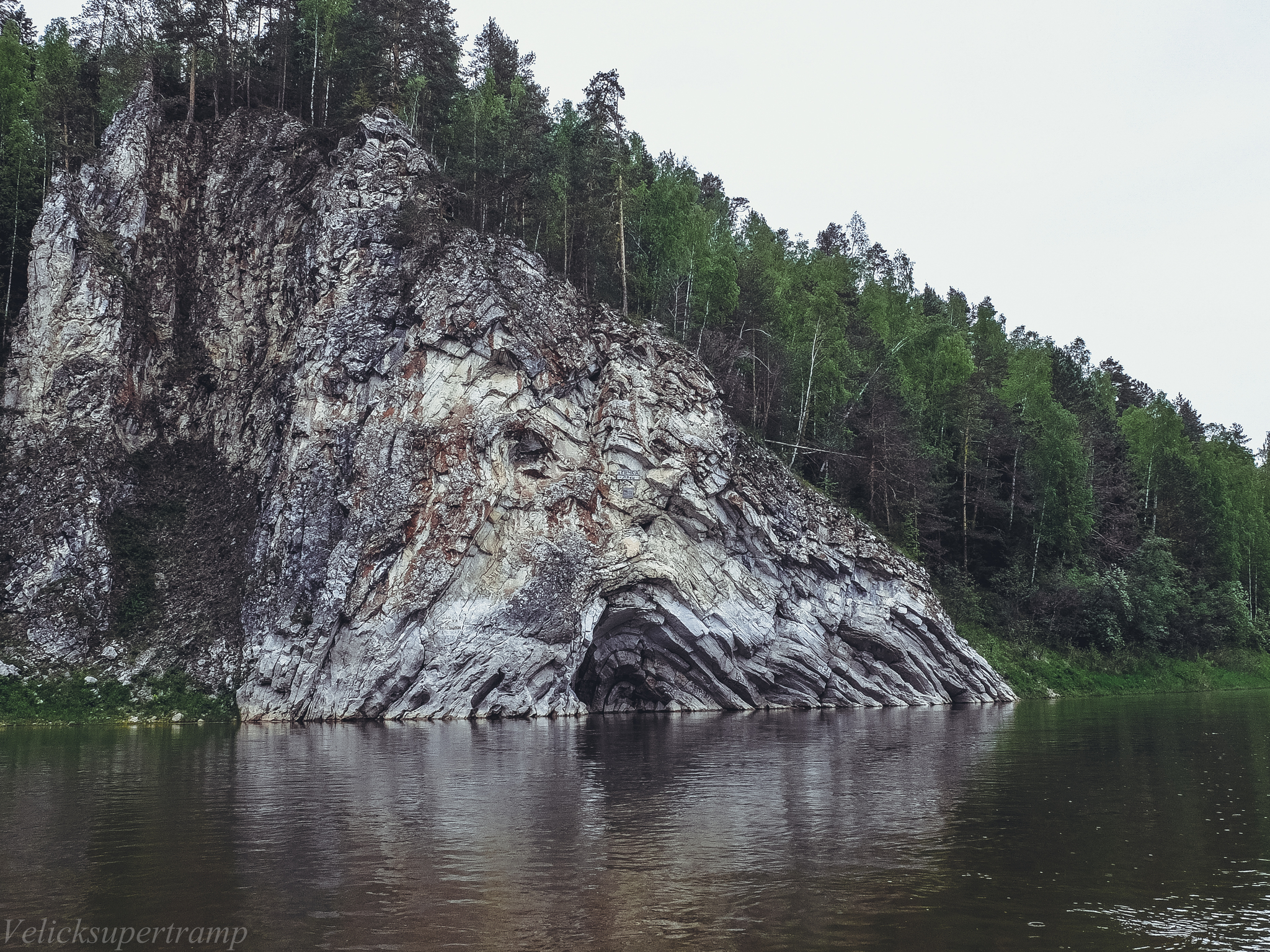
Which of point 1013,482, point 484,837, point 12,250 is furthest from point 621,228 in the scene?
point 484,837

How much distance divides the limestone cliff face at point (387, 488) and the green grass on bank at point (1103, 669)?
17.9 feet

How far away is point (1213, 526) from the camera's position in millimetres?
85938

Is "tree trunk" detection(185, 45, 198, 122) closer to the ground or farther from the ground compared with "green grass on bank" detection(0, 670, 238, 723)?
farther from the ground

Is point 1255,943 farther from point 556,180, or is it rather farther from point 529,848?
point 556,180

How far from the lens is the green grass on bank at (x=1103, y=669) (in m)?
63.0

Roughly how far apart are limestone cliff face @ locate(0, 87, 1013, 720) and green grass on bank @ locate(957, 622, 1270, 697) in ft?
17.9

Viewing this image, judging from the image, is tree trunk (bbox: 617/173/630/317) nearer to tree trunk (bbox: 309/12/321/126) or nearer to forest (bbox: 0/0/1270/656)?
forest (bbox: 0/0/1270/656)

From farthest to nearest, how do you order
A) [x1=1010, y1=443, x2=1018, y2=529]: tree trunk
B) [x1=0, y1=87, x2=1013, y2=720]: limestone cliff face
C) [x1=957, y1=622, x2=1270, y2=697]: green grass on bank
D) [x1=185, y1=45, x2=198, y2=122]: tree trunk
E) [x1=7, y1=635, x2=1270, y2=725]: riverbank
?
[x1=1010, y1=443, x2=1018, y2=529]: tree trunk < [x1=185, y1=45, x2=198, y2=122]: tree trunk < [x1=957, y1=622, x2=1270, y2=697]: green grass on bank < [x1=0, y1=87, x2=1013, y2=720]: limestone cliff face < [x1=7, y1=635, x2=1270, y2=725]: riverbank

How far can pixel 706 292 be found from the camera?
2749 inches

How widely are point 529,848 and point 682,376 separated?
40.6 m

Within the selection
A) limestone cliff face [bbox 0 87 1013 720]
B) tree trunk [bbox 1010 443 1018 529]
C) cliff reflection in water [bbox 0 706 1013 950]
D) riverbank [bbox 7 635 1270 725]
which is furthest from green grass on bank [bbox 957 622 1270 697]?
cliff reflection in water [bbox 0 706 1013 950]

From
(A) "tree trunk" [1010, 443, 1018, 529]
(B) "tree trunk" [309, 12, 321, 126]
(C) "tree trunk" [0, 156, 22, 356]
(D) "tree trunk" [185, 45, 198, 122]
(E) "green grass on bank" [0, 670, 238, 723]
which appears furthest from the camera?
(A) "tree trunk" [1010, 443, 1018, 529]

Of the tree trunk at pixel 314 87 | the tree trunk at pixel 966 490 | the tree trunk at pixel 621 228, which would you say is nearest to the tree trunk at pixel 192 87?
the tree trunk at pixel 314 87

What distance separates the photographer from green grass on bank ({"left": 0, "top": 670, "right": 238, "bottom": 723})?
43.7m
